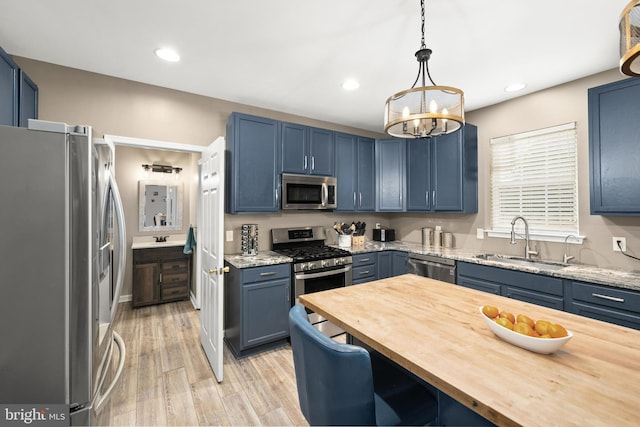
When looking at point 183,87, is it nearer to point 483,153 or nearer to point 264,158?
point 264,158

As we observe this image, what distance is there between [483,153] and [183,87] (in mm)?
3507

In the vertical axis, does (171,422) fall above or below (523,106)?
below

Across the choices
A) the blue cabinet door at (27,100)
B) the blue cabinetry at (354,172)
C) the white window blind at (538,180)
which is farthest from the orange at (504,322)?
the blue cabinet door at (27,100)

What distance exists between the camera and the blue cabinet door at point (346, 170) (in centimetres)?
371

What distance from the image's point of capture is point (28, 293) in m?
1.12

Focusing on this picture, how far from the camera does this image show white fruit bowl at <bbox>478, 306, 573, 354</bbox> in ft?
3.20

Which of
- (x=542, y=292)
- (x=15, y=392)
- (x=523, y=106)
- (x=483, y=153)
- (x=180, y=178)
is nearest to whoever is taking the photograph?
(x=15, y=392)

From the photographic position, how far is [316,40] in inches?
80.0

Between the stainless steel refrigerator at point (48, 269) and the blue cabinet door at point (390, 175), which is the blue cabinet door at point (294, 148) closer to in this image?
the blue cabinet door at point (390, 175)

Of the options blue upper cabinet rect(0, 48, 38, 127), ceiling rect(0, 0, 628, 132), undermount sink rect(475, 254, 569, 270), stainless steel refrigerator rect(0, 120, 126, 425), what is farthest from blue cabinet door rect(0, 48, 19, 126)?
undermount sink rect(475, 254, 569, 270)

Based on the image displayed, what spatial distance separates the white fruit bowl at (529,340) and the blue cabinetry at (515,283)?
5.25ft

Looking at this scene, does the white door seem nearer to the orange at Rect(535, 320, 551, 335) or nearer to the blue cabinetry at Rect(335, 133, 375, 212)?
the blue cabinetry at Rect(335, 133, 375, 212)

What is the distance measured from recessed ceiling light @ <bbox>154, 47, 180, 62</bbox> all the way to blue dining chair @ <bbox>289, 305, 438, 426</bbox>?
87.2 inches

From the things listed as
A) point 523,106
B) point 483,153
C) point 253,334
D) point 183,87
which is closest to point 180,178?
point 183,87
